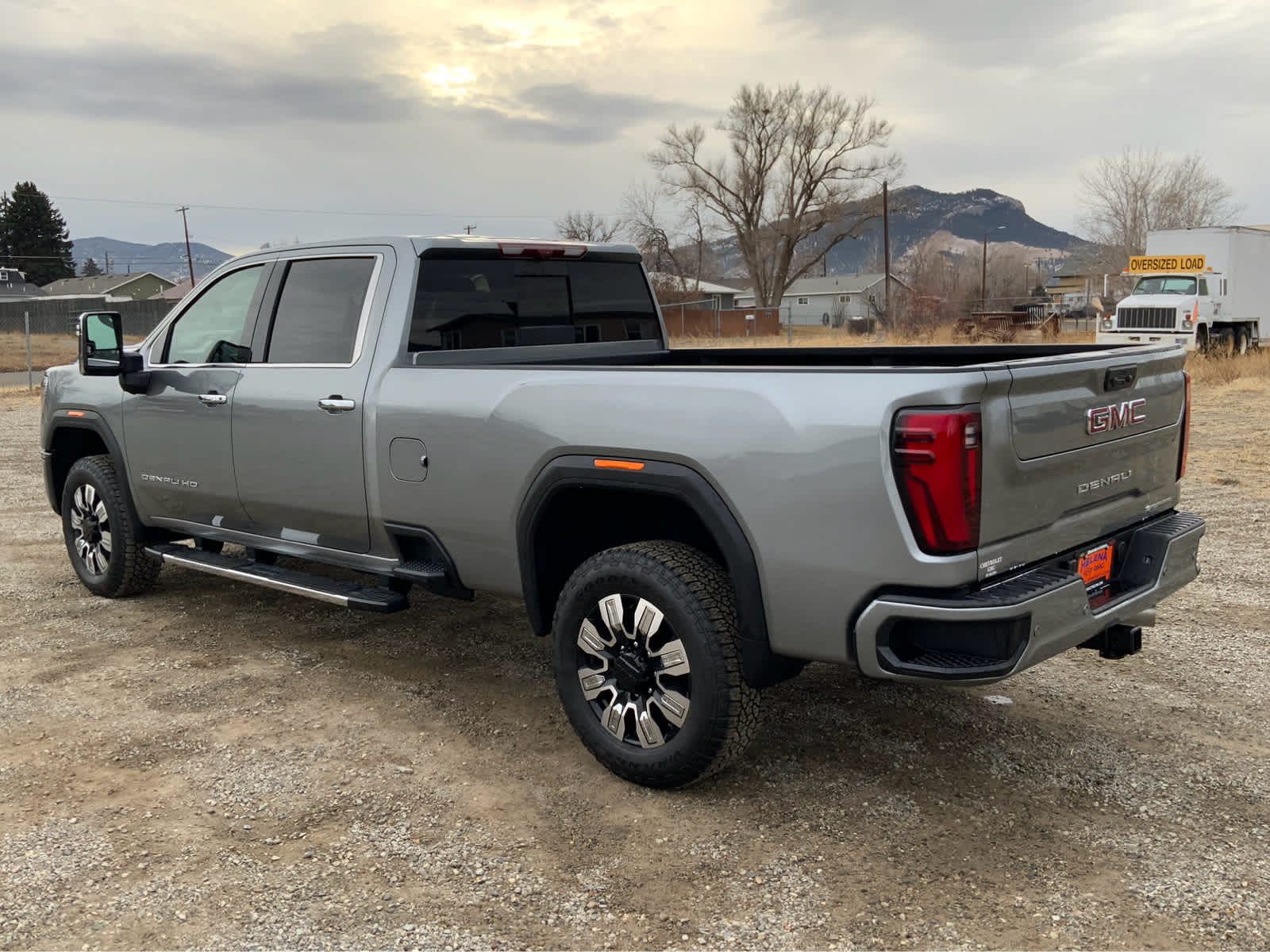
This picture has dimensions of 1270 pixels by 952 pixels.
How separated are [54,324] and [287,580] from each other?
63570 mm

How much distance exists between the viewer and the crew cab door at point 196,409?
207 inches

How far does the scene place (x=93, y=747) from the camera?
13.7 feet

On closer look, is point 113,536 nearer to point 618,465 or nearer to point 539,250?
point 539,250

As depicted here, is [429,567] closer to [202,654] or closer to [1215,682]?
[202,654]

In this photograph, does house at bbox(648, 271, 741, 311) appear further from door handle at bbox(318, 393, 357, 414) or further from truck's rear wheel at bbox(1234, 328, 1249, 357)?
door handle at bbox(318, 393, 357, 414)

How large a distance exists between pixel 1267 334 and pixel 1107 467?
29.6m

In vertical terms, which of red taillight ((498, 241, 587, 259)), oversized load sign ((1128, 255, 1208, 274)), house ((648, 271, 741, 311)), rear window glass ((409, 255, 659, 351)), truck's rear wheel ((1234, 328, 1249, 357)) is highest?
house ((648, 271, 741, 311))

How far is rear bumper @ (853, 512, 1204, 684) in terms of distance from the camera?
3037 millimetres

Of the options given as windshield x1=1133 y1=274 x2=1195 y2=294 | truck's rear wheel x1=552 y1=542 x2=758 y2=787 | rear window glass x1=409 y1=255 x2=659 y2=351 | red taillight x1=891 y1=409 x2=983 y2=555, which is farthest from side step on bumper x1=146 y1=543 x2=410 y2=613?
windshield x1=1133 y1=274 x2=1195 y2=294

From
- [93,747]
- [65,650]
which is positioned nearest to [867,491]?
[93,747]

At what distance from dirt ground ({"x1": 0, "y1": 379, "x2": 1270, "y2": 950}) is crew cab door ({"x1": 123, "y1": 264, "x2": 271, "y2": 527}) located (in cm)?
76

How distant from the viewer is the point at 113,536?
6098 mm

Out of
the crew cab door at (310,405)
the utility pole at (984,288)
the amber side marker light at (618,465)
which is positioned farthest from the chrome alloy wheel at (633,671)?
the utility pole at (984,288)

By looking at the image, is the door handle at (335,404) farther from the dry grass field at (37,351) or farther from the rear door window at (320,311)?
the dry grass field at (37,351)
